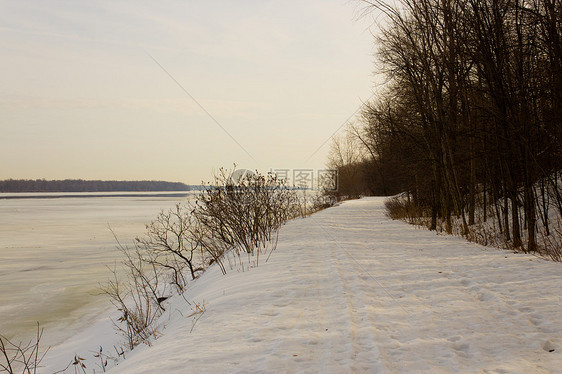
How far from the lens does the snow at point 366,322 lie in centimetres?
381

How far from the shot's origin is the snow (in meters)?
3.81

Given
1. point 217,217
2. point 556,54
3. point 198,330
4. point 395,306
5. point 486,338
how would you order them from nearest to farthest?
point 486,338 → point 198,330 → point 395,306 → point 556,54 → point 217,217

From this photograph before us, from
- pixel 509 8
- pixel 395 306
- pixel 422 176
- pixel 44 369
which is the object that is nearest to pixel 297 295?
pixel 395 306

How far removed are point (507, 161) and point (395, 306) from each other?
24.4 ft

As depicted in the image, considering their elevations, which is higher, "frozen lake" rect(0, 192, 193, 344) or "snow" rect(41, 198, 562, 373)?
"snow" rect(41, 198, 562, 373)

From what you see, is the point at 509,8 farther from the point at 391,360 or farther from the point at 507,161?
the point at 391,360

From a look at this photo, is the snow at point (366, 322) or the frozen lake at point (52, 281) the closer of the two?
the snow at point (366, 322)

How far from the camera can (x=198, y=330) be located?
5133 millimetres

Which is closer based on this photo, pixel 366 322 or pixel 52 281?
pixel 366 322

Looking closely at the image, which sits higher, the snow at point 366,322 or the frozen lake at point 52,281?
the snow at point 366,322

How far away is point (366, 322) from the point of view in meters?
4.83

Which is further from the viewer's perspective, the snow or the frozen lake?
the frozen lake

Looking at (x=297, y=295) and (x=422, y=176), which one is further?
(x=422, y=176)

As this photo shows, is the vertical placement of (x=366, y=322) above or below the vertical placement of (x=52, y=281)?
above
